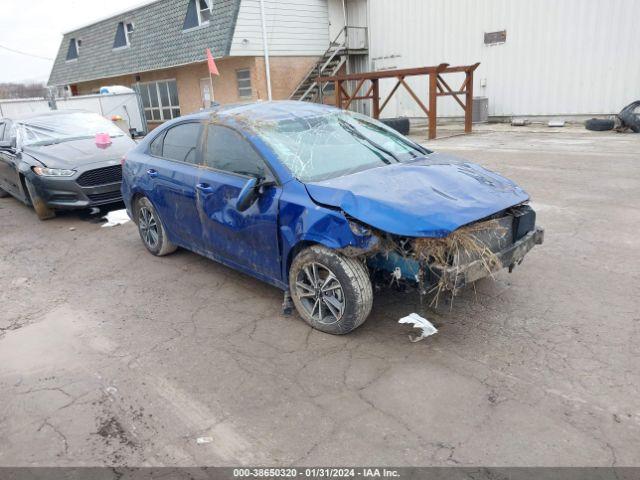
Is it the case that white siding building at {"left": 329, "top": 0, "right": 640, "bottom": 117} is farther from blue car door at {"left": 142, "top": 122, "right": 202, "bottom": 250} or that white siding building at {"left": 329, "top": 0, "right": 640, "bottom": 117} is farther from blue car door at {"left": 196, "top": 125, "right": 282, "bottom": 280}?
blue car door at {"left": 196, "top": 125, "right": 282, "bottom": 280}

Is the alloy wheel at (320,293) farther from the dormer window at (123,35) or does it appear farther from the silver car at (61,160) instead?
the dormer window at (123,35)

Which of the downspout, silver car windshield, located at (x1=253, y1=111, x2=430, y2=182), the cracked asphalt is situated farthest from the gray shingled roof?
the cracked asphalt

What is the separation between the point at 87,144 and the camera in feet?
26.6

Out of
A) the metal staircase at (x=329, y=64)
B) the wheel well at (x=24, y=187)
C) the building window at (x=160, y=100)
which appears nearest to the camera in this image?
the wheel well at (x=24, y=187)

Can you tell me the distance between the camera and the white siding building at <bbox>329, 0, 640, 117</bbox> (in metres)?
15.1

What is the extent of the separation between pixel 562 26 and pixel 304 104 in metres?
14.7

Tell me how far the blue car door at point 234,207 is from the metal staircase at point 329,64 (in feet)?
55.1

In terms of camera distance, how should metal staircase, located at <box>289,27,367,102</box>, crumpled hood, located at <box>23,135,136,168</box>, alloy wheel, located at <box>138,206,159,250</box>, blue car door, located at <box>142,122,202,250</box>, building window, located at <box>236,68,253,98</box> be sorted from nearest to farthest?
blue car door, located at <box>142,122,202,250</box> < alloy wheel, located at <box>138,206,159,250</box> < crumpled hood, located at <box>23,135,136,168</box> < building window, located at <box>236,68,253,98</box> < metal staircase, located at <box>289,27,367,102</box>

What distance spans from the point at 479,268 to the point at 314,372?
1328 millimetres

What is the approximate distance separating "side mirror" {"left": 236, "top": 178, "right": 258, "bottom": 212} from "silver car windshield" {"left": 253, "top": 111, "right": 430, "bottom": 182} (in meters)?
0.30

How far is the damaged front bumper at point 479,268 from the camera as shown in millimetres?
3211

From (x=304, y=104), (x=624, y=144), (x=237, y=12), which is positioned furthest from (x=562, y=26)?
(x=304, y=104)

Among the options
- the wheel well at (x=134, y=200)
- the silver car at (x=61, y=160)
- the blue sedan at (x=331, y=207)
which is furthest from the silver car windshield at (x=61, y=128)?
the blue sedan at (x=331, y=207)

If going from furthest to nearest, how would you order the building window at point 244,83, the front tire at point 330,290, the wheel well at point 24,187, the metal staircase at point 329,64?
the metal staircase at point 329,64, the building window at point 244,83, the wheel well at point 24,187, the front tire at point 330,290
